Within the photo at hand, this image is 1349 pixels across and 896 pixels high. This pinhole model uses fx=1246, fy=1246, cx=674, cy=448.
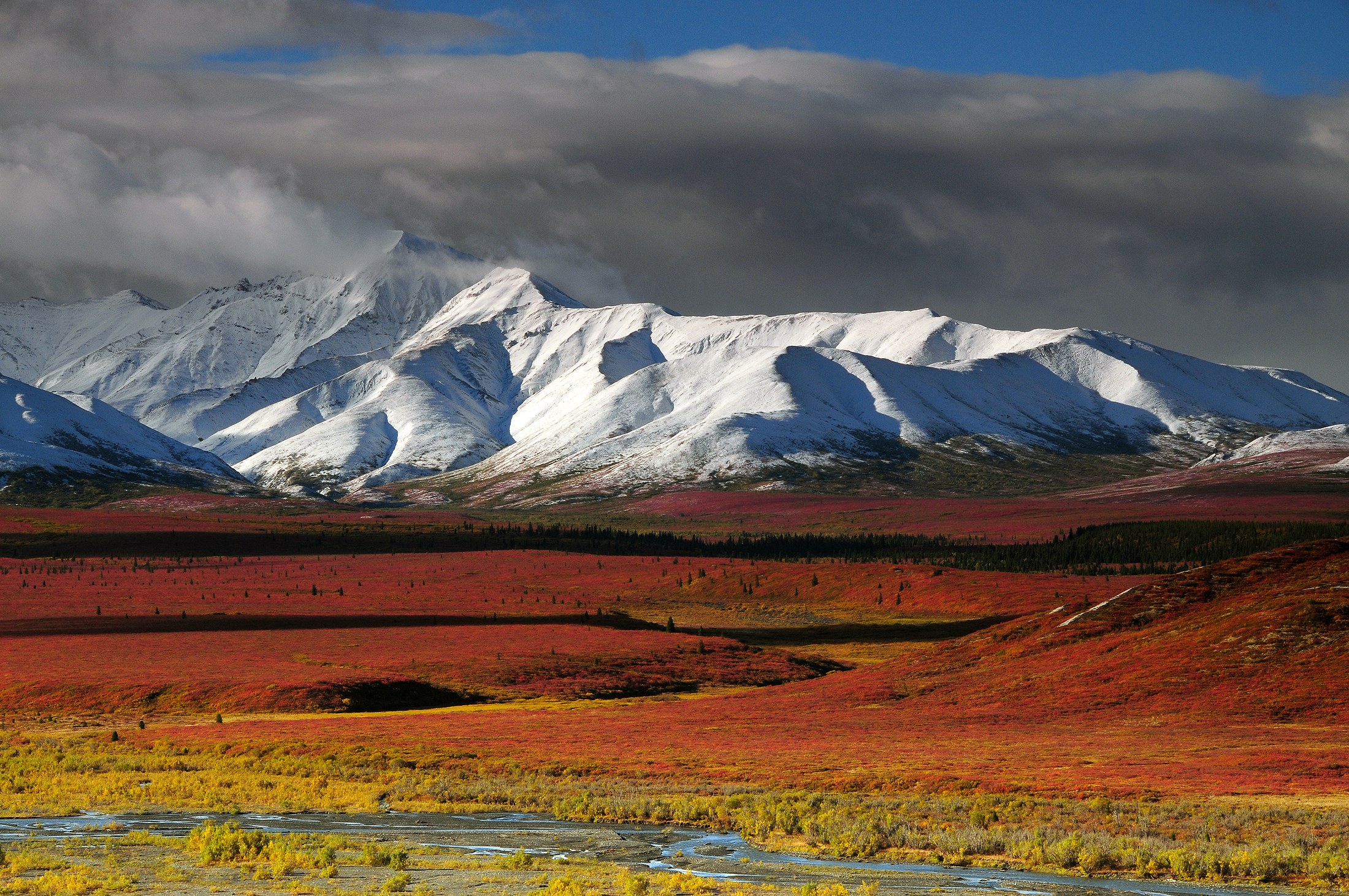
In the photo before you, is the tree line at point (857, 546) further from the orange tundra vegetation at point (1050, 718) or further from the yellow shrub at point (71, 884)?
the yellow shrub at point (71, 884)

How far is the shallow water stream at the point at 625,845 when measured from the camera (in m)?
25.3

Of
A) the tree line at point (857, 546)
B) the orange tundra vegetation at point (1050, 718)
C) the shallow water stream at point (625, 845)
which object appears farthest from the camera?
the tree line at point (857, 546)

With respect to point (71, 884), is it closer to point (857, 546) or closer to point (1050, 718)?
point (1050, 718)

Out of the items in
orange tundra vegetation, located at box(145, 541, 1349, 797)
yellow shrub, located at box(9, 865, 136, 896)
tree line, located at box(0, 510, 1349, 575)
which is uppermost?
yellow shrub, located at box(9, 865, 136, 896)

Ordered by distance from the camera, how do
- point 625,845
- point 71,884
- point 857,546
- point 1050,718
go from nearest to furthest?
point 71,884
point 625,845
point 1050,718
point 857,546

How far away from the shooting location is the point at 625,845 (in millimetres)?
30062

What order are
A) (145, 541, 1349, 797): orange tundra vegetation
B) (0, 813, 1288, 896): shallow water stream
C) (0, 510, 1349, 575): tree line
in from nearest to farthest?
(0, 813, 1288, 896): shallow water stream, (145, 541, 1349, 797): orange tundra vegetation, (0, 510, 1349, 575): tree line

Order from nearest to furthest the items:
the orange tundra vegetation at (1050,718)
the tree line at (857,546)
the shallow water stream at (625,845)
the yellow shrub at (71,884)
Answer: the yellow shrub at (71,884) → the shallow water stream at (625,845) → the orange tundra vegetation at (1050,718) → the tree line at (857,546)

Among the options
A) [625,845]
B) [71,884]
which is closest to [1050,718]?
[625,845]

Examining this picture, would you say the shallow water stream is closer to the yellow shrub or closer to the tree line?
the yellow shrub

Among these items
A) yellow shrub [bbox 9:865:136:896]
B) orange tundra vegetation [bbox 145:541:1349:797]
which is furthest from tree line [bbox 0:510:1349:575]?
yellow shrub [bbox 9:865:136:896]

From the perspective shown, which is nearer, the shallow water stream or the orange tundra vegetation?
the shallow water stream

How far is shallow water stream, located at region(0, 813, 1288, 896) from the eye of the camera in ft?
83.1

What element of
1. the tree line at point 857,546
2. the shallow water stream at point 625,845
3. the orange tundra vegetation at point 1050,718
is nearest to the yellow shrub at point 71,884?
the shallow water stream at point 625,845
